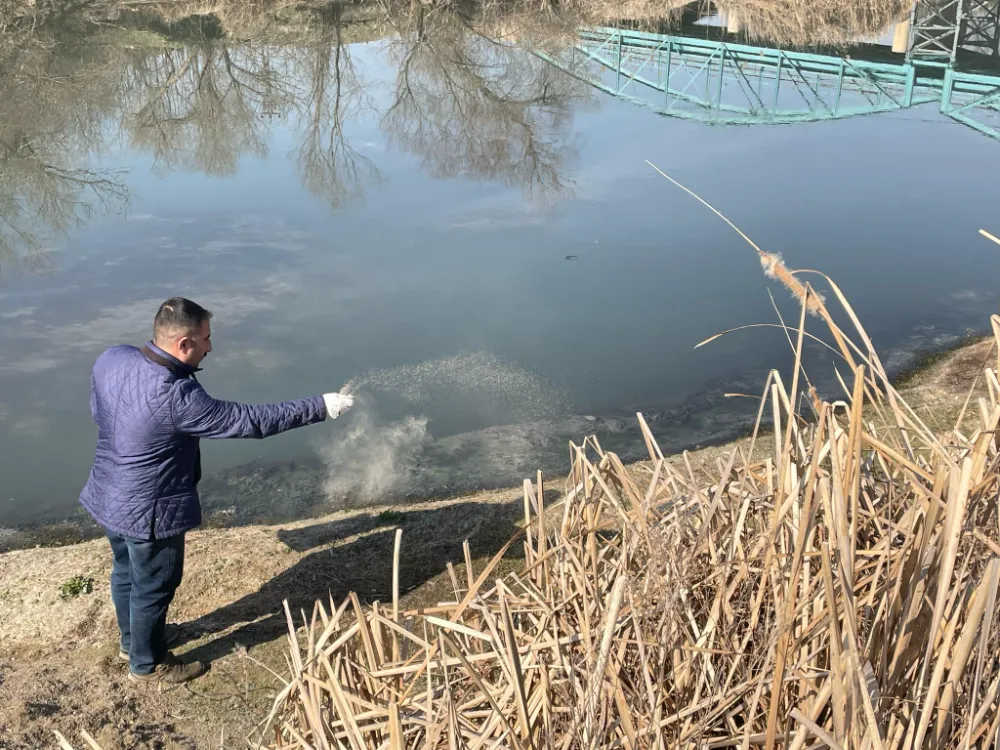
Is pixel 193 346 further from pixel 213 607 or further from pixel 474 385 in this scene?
pixel 474 385

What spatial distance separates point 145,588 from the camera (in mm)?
3342

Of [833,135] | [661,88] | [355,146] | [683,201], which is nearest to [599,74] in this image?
[661,88]

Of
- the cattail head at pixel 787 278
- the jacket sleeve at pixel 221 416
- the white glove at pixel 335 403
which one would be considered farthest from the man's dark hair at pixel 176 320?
the cattail head at pixel 787 278

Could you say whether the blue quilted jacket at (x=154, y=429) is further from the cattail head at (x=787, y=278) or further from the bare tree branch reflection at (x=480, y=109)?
the bare tree branch reflection at (x=480, y=109)

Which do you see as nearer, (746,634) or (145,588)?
(746,634)

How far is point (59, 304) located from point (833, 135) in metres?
12.0

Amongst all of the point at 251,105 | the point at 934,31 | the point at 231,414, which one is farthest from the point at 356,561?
the point at 934,31

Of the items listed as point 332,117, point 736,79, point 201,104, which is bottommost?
point 332,117

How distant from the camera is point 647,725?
5.91 feet

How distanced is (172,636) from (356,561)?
927 mm

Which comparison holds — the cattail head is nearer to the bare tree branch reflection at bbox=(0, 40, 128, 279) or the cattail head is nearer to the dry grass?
the bare tree branch reflection at bbox=(0, 40, 128, 279)

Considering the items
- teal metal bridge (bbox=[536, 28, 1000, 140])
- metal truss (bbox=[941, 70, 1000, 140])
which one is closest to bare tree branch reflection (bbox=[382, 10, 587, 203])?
teal metal bridge (bbox=[536, 28, 1000, 140])

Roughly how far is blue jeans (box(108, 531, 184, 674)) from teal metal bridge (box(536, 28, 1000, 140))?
44.7 feet

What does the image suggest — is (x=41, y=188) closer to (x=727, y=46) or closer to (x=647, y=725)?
(x=647, y=725)
